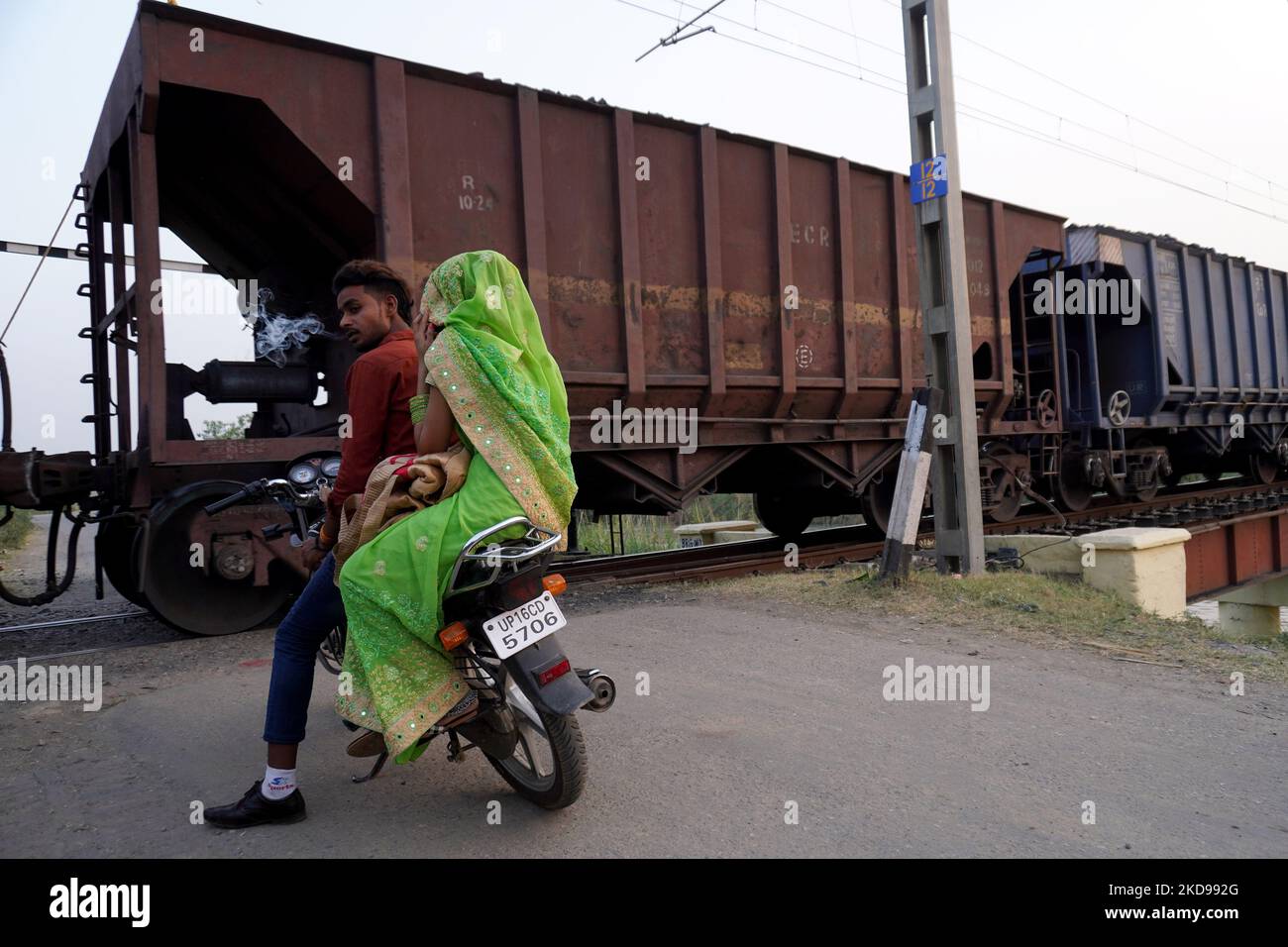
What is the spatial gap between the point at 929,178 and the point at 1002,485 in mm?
4461

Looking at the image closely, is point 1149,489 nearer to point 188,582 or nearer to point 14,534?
point 188,582

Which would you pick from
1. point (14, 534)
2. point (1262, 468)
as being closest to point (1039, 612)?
point (1262, 468)

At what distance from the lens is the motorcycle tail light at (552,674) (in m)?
2.32

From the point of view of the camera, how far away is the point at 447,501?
2.37 meters

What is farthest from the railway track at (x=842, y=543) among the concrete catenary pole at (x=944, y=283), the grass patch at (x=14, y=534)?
the grass patch at (x=14, y=534)

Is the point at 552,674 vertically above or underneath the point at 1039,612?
above

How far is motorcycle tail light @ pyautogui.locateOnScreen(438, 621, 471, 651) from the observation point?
2.33m

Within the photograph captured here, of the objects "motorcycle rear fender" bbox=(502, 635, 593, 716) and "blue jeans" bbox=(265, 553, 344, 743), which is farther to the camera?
"blue jeans" bbox=(265, 553, 344, 743)

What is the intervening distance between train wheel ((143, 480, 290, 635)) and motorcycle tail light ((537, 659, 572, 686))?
386cm

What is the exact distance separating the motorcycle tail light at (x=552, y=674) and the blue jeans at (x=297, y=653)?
693 millimetres

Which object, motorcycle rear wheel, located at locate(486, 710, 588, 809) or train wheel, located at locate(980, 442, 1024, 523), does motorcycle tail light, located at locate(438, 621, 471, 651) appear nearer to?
motorcycle rear wheel, located at locate(486, 710, 588, 809)

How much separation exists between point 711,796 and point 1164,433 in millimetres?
13164

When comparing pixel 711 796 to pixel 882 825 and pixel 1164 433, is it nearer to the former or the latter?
pixel 882 825

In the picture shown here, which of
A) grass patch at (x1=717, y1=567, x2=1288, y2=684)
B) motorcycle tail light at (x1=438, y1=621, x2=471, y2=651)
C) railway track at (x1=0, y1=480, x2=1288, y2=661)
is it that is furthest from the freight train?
motorcycle tail light at (x1=438, y1=621, x2=471, y2=651)
